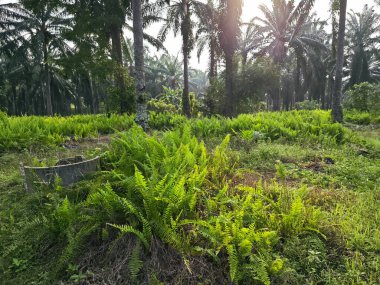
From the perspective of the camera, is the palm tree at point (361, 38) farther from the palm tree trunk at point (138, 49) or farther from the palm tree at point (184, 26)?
the palm tree trunk at point (138, 49)

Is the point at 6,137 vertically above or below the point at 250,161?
above

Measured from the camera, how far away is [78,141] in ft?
27.7

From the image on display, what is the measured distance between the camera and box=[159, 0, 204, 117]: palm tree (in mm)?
18531

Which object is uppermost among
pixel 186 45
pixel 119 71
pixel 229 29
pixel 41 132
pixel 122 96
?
pixel 229 29

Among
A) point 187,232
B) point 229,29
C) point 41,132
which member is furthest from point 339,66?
point 187,232

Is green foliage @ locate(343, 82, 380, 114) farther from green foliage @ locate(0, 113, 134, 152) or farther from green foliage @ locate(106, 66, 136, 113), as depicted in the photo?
green foliage @ locate(0, 113, 134, 152)

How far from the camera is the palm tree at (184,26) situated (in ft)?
60.8

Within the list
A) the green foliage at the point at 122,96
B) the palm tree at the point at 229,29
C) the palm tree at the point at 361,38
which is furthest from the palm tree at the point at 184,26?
the palm tree at the point at 361,38

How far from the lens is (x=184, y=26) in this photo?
60.4 feet

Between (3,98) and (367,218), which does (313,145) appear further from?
(3,98)

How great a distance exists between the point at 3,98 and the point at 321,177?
40967 mm

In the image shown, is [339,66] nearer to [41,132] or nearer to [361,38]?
[41,132]

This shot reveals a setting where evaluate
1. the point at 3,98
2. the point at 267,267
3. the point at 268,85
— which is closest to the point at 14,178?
the point at 267,267

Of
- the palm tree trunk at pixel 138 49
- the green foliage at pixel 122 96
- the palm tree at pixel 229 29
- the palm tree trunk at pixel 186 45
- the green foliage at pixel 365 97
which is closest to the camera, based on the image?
the palm tree trunk at pixel 138 49
